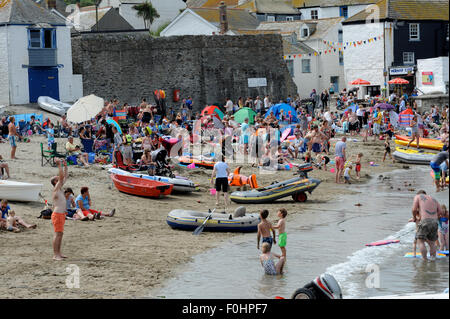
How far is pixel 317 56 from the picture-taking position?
48.6 metres

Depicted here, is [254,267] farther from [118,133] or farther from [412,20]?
[412,20]

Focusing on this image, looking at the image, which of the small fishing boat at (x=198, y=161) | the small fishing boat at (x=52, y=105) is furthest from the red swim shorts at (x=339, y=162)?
the small fishing boat at (x=52, y=105)

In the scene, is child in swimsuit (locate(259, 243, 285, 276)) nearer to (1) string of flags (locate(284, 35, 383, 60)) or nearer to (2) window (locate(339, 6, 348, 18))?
(1) string of flags (locate(284, 35, 383, 60))

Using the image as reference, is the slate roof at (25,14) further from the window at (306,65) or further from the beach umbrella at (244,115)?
the window at (306,65)

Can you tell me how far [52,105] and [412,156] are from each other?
1538cm

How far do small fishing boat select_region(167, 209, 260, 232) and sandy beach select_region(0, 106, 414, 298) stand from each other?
0.17 m

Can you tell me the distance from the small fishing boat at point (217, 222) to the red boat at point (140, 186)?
3.04 meters

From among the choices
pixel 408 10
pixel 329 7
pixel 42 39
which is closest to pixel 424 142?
pixel 42 39

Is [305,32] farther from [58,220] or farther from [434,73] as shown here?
[58,220]

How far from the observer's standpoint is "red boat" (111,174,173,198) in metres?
19.0

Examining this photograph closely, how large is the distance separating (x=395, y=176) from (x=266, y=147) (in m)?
4.55

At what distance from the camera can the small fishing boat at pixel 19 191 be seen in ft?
53.4

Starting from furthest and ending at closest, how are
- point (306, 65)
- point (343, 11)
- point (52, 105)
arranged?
point (343, 11), point (306, 65), point (52, 105)

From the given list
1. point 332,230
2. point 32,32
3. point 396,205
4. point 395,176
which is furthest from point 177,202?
point 32,32
